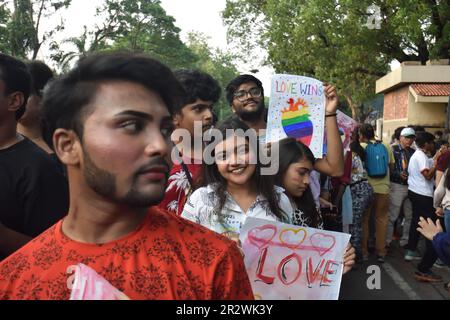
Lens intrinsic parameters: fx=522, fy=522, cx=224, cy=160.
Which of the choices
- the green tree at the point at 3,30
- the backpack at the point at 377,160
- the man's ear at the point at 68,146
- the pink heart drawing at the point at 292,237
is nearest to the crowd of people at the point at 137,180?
the man's ear at the point at 68,146

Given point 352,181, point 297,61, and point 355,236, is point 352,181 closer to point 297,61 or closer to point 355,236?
point 355,236

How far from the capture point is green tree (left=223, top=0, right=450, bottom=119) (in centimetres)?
1831

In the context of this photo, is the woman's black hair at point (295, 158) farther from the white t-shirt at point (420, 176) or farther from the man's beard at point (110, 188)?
the white t-shirt at point (420, 176)

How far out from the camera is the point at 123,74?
1402 millimetres

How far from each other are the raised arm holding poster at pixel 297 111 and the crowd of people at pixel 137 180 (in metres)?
0.08

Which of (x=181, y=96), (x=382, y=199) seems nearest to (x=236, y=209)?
(x=181, y=96)

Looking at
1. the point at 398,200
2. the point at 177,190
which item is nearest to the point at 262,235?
the point at 177,190

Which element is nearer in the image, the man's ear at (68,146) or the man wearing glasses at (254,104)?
the man's ear at (68,146)

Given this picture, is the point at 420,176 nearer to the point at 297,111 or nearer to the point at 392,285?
the point at 392,285

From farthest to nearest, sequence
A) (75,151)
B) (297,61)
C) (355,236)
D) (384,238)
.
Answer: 1. (297,61)
2. (384,238)
3. (355,236)
4. (75,151)

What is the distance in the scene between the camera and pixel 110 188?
4.49ft

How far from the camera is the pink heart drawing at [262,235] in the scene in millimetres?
2176

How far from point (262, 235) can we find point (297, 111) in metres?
1.33
